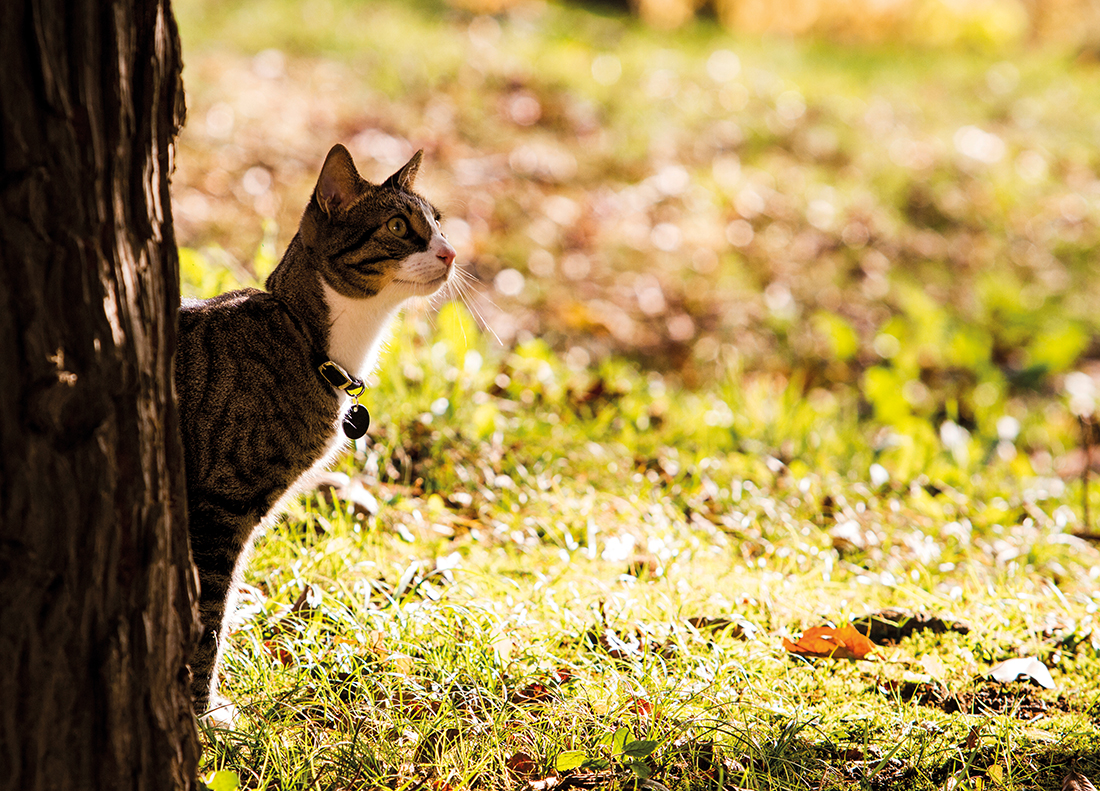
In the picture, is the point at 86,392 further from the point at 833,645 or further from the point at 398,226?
the point at 833,645

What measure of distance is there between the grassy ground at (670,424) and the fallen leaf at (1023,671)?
0.15 feet

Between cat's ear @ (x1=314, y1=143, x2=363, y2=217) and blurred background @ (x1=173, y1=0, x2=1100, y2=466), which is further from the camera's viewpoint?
blurred background @ (x1=173, y1=0, x2=1100, y2=466)

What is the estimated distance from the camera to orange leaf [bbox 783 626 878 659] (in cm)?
238

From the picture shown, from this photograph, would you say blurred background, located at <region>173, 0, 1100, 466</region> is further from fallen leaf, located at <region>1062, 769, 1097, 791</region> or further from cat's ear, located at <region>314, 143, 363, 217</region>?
fallen leaf, located at <region>1062, 769, 1097, 791</region>

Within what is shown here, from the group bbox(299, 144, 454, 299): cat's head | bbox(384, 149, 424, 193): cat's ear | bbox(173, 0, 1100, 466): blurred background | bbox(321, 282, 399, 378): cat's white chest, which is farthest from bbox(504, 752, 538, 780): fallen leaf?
bbox(173, 0, 1100, 466): blurred background

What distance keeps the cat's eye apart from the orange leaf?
1405mm

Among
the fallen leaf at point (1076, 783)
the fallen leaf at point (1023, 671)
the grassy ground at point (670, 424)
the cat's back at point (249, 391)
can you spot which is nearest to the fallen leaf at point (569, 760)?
the grassy ground at point (670, 424)

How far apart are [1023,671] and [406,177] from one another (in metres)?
1.98

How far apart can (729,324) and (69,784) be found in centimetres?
467

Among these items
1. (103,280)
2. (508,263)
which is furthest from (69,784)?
(508,263)

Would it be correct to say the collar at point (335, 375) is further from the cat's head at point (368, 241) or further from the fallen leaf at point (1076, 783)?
the fallen leaf at point (1076, 783)

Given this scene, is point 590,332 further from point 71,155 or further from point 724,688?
point 71,155

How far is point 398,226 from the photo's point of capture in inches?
92.6

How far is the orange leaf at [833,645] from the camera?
2381 mm
